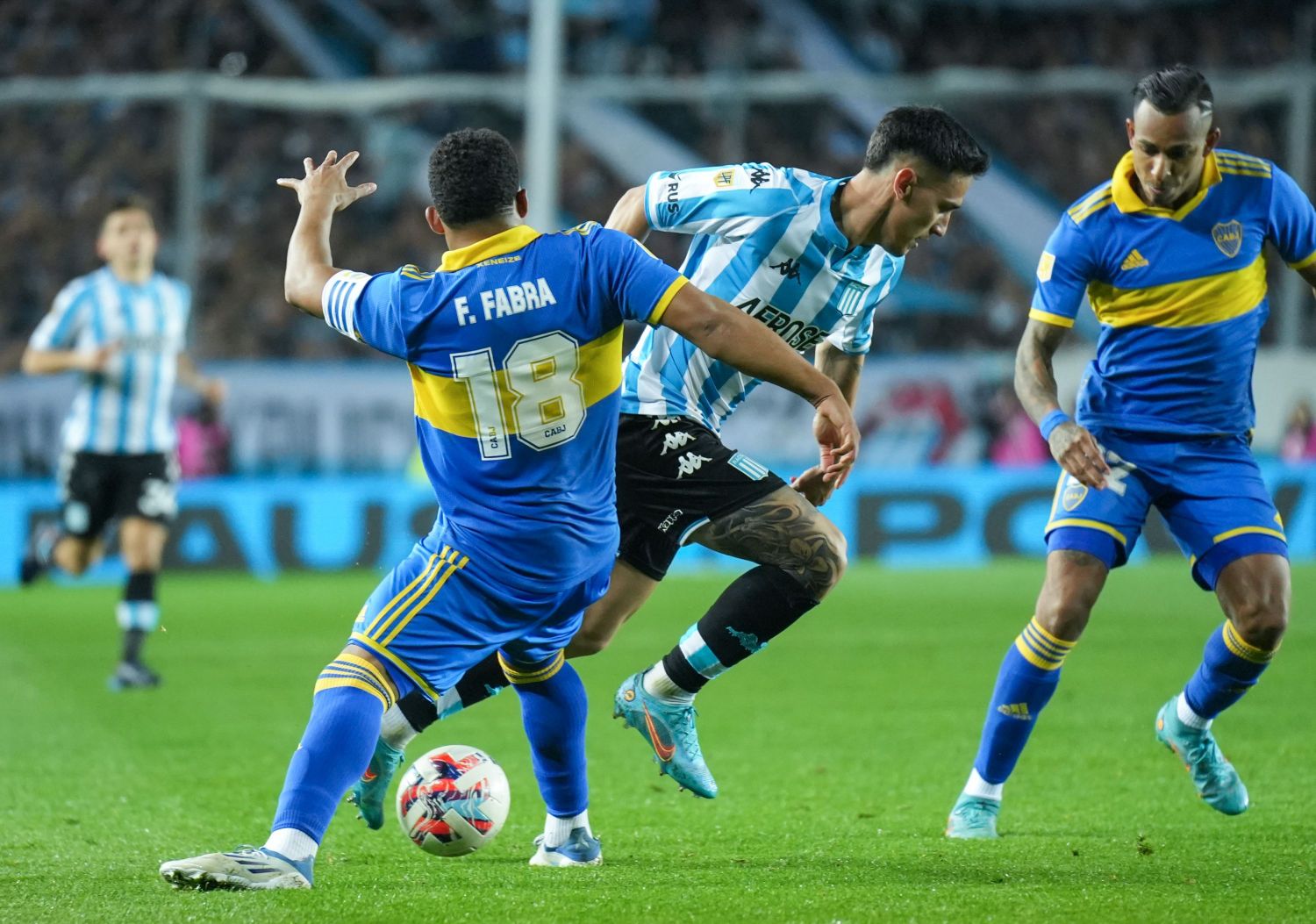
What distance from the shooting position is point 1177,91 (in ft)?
15.5

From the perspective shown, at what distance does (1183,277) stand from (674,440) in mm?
1561

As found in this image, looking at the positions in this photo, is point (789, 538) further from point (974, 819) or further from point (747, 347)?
point (747, 347)

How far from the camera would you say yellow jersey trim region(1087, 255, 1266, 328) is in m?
5.08

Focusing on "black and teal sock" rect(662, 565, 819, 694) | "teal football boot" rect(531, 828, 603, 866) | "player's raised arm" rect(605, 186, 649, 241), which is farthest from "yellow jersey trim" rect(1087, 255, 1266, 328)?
"teal football boot" rect(531, 828, 603, 866)

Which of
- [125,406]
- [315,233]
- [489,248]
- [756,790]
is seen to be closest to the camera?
[489,248]

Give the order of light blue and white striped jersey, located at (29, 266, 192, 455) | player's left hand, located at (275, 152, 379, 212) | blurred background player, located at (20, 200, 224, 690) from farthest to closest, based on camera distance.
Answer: light blue and white striped jersey, located at (29, 266, 192, 455)
blurred background player, located at (20, 200, 224, 690)
player's left hand, located at (275, 152, 379, 212)

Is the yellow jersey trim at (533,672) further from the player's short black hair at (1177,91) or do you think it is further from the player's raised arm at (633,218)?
the player's short black hair at (1177,91)

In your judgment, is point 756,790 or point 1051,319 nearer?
point 1051,319

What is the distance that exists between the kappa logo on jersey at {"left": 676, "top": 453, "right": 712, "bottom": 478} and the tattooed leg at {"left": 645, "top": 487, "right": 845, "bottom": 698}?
168 millimetres

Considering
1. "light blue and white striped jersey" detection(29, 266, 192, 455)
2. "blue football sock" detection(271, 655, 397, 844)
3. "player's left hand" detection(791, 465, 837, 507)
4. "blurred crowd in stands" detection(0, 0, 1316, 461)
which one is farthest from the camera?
"blurred crowd in stands" detection(0, 0, 1316, 461)

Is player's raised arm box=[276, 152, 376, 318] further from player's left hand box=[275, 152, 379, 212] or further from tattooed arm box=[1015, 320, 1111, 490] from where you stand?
tattooed arm box=[1015, 320, 1111, 490]

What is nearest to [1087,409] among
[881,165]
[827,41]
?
[881,165]

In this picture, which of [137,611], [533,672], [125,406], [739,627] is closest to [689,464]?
[739,627]

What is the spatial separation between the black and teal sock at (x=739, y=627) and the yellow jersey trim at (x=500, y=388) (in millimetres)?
1145
